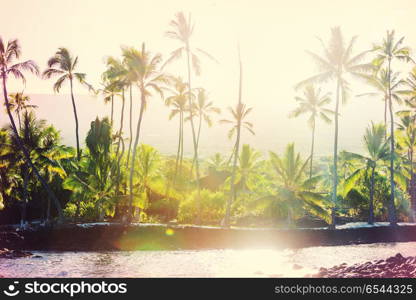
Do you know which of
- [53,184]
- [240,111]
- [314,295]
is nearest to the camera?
[314,295]

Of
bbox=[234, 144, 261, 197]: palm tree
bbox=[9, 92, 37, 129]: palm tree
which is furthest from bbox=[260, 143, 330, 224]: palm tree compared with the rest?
bbox=[9, 92, 37, 129]: palm tree

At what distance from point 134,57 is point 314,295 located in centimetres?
1744

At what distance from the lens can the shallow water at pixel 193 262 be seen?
16.7 meters

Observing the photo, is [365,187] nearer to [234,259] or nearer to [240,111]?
[240,111]

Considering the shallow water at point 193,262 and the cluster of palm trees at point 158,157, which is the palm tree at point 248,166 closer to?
the cluster of palm trees at point 158,157

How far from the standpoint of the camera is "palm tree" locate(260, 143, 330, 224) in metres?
25.8

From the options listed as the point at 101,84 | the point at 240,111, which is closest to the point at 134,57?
the point at 101,84

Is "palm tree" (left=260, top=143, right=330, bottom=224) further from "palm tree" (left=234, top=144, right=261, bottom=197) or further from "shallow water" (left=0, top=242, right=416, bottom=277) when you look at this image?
"palm tree" (left=234, top=144, right=261, bottom=197)

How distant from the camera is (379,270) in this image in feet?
51.7

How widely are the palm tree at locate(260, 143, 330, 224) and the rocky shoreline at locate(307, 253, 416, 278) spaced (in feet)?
27.1

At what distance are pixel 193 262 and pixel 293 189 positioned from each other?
10295mm

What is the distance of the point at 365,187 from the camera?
32031 millimetres

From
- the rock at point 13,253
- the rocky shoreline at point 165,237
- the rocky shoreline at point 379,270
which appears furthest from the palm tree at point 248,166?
the rock at point 13,253

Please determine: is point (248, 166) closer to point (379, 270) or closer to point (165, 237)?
point (165, 237)
